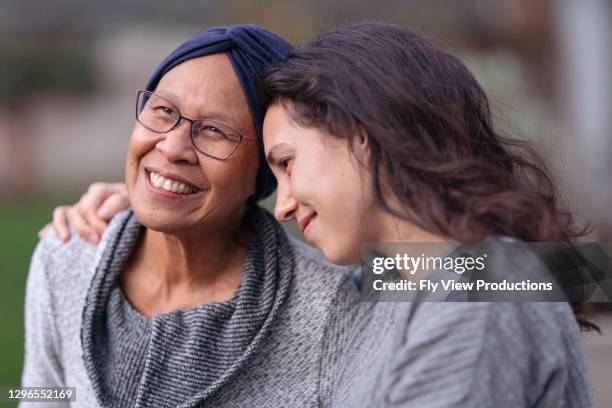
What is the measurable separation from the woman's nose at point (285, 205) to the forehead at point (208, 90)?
343mm

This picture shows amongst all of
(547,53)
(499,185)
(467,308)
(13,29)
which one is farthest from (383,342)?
(13,29)

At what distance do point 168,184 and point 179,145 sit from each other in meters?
0.13

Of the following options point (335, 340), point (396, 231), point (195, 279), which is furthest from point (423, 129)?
point (195, 279)

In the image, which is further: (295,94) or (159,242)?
(159,242)

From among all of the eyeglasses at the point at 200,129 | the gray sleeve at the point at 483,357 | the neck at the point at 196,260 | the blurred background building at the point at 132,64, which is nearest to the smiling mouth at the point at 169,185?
the eyeglasses at the point at 200,129

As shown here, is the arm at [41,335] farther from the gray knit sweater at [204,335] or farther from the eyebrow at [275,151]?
the eyebrow at [275,151]

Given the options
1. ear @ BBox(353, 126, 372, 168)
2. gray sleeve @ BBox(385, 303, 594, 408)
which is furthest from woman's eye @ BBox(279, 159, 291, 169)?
gray sleeve @ BBox(385, 303, 594, 408)

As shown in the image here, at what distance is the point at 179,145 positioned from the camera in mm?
2646

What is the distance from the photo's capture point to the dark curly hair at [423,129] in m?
2.21

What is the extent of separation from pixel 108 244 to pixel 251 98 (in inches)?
29.0

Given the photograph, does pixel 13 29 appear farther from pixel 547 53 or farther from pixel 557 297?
pixel 557 297

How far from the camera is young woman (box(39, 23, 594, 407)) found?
1974 millimetres

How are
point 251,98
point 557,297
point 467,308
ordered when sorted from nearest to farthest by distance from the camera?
1. point 467,308
2. point 557,297
3. point 251,98

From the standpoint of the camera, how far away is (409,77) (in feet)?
7.84
